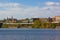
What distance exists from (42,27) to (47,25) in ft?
5.42

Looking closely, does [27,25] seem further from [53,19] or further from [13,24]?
[53,19]

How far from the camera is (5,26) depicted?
6794 centimetres

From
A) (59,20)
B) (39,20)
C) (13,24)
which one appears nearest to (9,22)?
(13,24)

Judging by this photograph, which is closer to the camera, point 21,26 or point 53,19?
point 21,26

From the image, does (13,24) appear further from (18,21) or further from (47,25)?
(47,25)

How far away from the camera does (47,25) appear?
66.8 m

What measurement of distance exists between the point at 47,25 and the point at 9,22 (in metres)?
11.1

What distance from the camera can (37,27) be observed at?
66.1 m

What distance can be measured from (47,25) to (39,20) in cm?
704

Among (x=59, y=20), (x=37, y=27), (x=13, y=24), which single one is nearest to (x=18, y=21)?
(x=13, y=24)

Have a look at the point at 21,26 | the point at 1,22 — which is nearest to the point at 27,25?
the point at 21,26

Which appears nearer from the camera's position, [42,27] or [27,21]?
[42,27]

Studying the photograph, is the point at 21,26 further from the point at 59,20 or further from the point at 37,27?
the point at 59,20

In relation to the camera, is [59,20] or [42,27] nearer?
[42,27]
